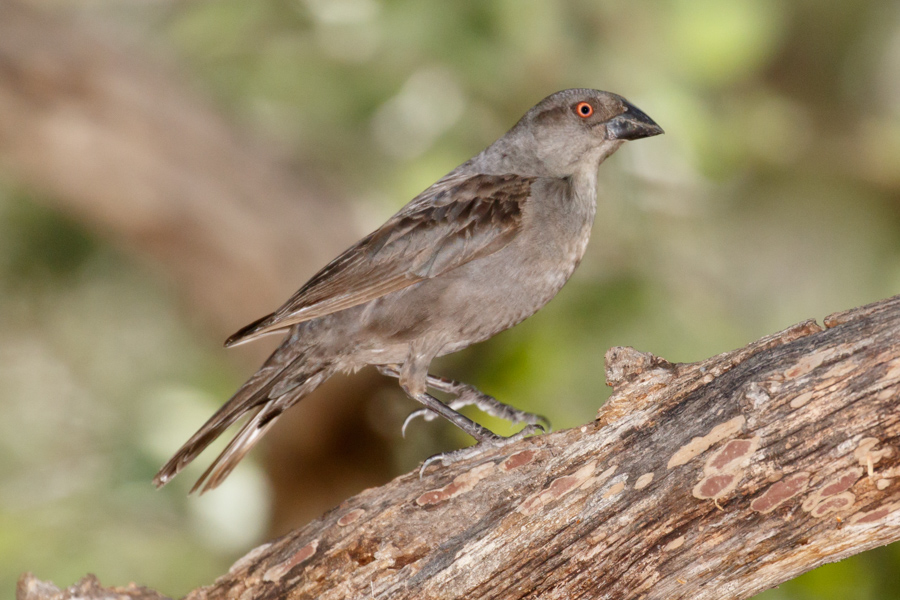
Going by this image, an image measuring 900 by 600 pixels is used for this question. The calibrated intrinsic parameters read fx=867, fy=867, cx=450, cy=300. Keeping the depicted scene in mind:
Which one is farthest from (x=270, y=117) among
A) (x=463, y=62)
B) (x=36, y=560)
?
(x=36, y=560)

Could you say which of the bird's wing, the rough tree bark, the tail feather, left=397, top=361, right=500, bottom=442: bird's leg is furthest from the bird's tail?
the rough tree bark

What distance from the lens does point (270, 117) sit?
766 centimetres

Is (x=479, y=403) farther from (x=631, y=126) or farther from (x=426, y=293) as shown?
(x=631, y=126)

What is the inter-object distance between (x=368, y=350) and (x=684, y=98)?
10.7 ft

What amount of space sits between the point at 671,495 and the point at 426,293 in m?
1.63

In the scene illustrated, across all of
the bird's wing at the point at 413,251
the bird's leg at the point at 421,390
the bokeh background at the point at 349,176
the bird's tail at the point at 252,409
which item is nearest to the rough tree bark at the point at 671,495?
the bird's leg at the point at 421,390

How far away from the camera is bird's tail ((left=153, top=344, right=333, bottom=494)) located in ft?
13.2

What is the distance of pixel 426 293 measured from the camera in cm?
407

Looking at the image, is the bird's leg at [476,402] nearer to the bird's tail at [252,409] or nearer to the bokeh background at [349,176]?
the bird's tail at [252,409]

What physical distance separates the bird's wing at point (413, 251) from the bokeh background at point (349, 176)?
1.61 metres

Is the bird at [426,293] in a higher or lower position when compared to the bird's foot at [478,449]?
higher

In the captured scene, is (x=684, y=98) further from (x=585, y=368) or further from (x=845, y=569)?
(x=845, y=569)

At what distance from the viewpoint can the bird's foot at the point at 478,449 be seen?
3609 mm

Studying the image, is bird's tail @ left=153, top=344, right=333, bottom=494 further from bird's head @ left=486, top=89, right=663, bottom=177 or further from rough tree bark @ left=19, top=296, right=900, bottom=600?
bird's head @ left=486, top=89, right=663, bottom=177
